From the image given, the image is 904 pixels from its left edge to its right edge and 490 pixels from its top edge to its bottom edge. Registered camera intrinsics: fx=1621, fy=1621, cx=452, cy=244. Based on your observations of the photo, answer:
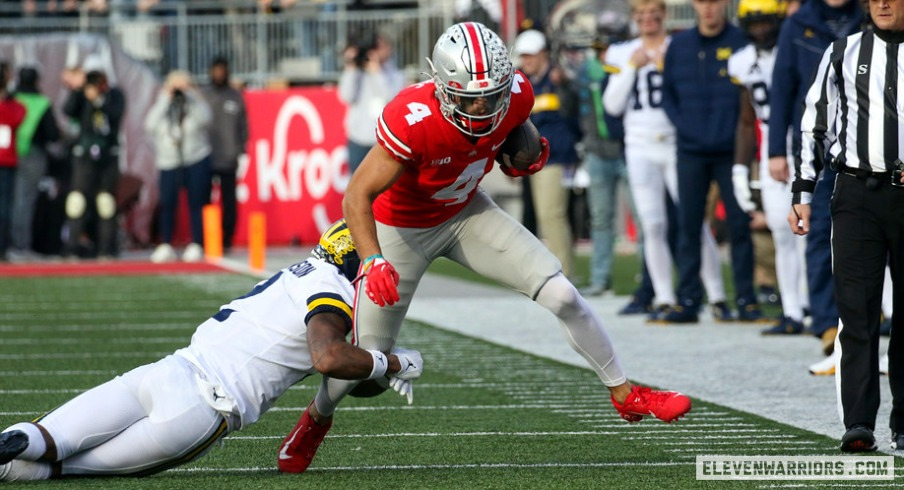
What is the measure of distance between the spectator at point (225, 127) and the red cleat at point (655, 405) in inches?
523

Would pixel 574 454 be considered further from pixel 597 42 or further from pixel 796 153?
pixel 597 42

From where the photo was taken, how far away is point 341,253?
5.50 meters

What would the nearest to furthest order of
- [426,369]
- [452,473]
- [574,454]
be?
[452,473], [574,454], [426,369]

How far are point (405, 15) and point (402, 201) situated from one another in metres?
16.2

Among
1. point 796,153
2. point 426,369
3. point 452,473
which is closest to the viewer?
point 452,473

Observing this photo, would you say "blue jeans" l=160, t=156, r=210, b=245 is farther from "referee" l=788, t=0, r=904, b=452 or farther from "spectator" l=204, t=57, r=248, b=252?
"referee" l=788, t=0, r=904, b=452

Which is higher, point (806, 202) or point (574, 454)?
point (806, 202)

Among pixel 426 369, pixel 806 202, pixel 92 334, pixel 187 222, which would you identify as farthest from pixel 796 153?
pixel 187 222

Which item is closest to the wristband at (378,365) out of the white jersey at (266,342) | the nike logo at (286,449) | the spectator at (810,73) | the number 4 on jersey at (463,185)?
the white jersey at (266,342)

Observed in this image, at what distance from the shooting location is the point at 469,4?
71.0ft

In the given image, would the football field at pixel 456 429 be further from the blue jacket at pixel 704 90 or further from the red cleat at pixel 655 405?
the blue jacket at pixel 704 90

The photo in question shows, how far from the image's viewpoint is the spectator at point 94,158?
57.7 ft

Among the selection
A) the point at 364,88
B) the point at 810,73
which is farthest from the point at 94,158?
the point at 810,73

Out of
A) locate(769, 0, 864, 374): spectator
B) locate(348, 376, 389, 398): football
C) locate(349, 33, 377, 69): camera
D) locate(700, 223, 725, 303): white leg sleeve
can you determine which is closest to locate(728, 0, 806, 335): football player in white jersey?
locate(700, 223, 725, 303): white leg sleeve
